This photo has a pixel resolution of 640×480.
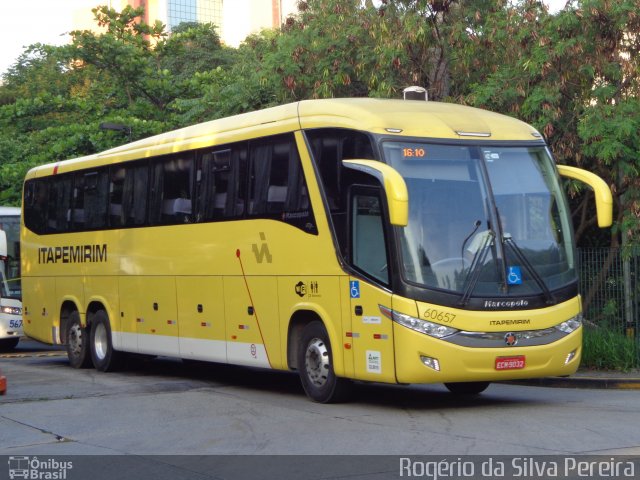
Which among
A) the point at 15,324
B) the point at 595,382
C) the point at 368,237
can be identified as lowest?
the point at 595,382

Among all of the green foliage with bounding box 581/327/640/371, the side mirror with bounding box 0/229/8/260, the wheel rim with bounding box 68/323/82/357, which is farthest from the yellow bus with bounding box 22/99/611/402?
the side mirror with bounding box 0/229/8/260

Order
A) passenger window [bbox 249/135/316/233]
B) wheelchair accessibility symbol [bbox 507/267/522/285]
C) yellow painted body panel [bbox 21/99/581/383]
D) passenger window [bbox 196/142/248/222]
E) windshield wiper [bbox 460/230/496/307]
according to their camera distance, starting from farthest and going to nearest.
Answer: passenger window [bbox 196/142/248/222]
passenger window [bbox 249/135/316/233]
wheelchair accessibility symbol [bbox 507/267/522/285]
yellow painted body panel [bbox 21/99/581/383]
windshield wiper [bbox 460/230/496/307]

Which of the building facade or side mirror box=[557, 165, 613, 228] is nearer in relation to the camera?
side mirror box=[557, 165, 613, 228]

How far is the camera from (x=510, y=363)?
12.5m

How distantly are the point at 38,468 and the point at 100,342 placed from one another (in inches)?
419

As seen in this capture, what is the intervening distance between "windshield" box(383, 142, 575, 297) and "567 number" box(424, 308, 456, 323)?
11.3 inches

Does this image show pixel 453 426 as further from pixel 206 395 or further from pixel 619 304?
pixel 619 304

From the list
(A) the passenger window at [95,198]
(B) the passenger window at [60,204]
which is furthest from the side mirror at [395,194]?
(B) the passenger window at [60,204]

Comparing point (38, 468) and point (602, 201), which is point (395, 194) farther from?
point (38, 468)

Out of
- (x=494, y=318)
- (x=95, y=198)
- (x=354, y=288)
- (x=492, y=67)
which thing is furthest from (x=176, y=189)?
(x=492, y=67)

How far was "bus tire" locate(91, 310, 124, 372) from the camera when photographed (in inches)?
769

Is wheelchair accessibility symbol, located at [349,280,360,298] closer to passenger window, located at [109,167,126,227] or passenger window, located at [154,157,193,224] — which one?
passenger window, located at [154,157,193,224]

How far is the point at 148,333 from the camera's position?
1834 cm

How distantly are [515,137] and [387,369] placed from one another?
→ 132 inches
